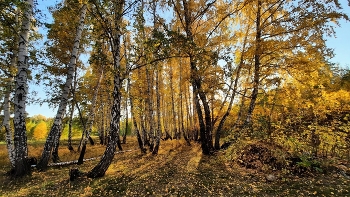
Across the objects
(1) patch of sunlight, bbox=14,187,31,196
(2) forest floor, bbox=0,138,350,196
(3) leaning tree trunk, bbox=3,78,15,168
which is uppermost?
(3) leaning tree trunk, bbox=3,78,15,168

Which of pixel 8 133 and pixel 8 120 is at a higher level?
pixel 8 120

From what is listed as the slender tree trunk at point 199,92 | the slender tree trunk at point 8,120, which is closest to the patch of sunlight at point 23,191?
the slender tree trunk at point 8,120

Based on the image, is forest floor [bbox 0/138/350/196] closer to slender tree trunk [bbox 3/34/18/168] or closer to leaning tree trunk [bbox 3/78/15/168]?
leaning tree trunk [bbox 3/78/15/168]

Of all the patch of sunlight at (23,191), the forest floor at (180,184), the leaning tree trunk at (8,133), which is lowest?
the forest floor at (180,184)

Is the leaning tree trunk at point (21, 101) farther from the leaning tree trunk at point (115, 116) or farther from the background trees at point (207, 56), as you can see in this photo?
the leaning tree trunk at point (115, 116)

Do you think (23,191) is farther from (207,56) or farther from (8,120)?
(207,56)

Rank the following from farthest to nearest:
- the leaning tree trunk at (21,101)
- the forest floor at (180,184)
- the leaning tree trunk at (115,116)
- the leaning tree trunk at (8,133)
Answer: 1. the leaning tree trunk at (8,133)
2. the leaning tree trunk at (21,101)
3. the leaning tree trunk at (115,116)
4. the forest floor at (180,184)

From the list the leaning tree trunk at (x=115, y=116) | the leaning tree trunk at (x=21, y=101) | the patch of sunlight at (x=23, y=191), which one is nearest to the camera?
the patch of sunlight at (x=23, y=191)

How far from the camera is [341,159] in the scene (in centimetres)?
891

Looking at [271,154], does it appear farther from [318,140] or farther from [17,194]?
[17,194]

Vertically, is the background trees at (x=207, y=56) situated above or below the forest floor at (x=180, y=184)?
above

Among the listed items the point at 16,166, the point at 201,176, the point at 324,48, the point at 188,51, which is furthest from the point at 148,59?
the point at 324,48

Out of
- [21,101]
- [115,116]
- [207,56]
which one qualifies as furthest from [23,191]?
[207,56]

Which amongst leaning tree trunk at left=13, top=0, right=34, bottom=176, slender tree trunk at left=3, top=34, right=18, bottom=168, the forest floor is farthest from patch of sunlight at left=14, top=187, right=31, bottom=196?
slender tree trunk at left=3, top=34, right=18, bottom=168
